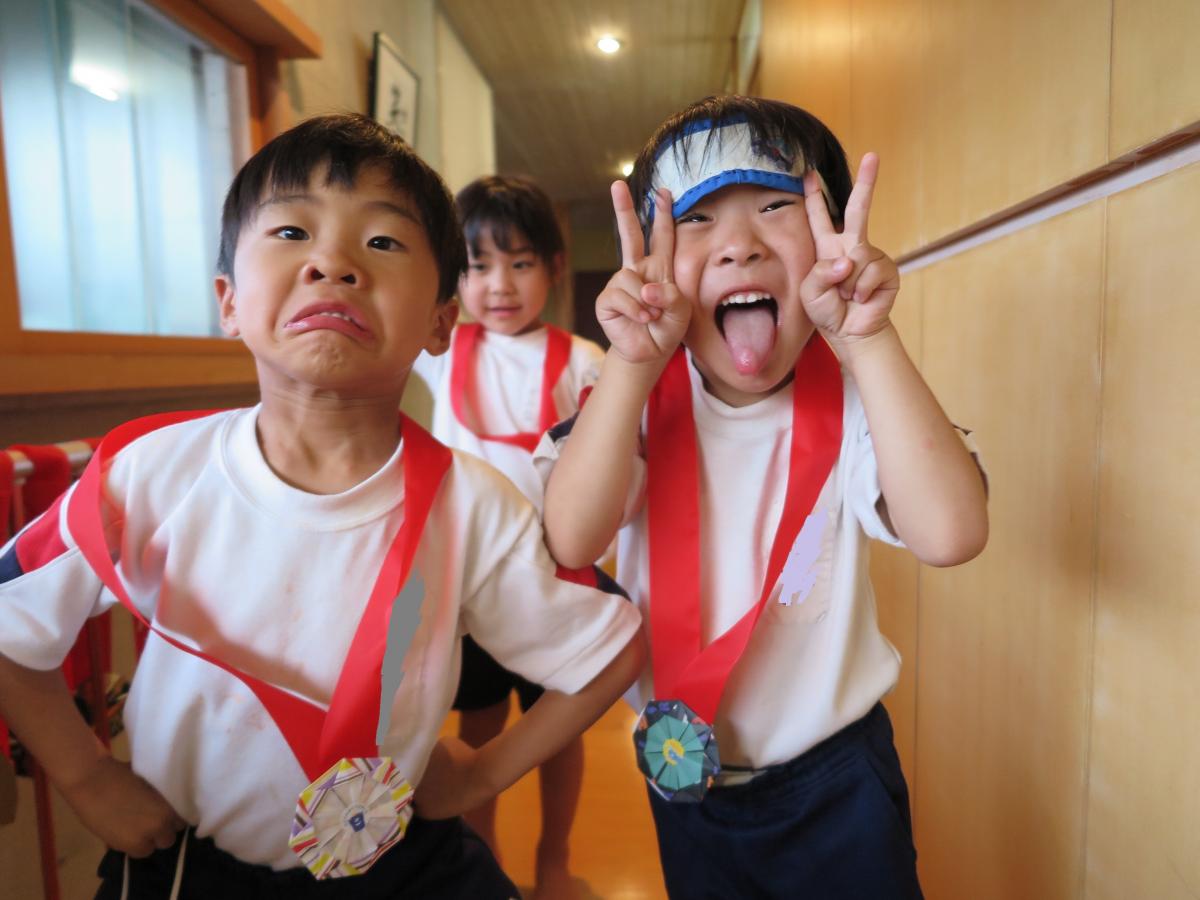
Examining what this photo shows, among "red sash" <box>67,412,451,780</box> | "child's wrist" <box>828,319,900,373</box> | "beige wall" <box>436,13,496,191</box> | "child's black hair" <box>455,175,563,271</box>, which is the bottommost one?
"red sash" <box>67,412,451,780</box>

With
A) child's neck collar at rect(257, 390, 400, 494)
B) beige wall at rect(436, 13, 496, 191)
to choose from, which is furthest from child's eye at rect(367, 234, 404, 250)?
beige wall at rect(436, 13, 496, 191)

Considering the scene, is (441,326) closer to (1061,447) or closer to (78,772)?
(78,772)

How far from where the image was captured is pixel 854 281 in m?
0.65

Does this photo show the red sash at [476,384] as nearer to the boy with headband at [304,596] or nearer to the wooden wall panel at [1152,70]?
the boy with headband at [304,596]

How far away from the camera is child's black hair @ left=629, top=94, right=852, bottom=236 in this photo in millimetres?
728

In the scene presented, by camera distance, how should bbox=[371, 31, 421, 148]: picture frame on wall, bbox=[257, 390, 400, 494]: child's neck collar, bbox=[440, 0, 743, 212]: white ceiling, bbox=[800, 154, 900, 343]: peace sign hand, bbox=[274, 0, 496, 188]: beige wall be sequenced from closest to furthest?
bbox=[800, 154, 900, 343]: peace sign hand < bbox=[257, 390, 400, 494]: child's neck collar < bbox=[274, 0, 496, 188]: beige wall < bbox=[371, 31, 421, 148]: picture frame on wall < bbox=[440, 0, 743, 212]: white ceiling

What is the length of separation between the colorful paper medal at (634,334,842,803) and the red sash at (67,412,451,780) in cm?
25

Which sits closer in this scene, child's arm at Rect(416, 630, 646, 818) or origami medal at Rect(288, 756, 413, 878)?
origami medal at Rect(288, 756, 413, 878)

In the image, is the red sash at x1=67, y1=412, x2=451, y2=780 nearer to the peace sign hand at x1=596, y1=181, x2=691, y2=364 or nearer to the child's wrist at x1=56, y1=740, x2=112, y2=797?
the child's wrist at x1=56, y1=740, x2=112, y2=797

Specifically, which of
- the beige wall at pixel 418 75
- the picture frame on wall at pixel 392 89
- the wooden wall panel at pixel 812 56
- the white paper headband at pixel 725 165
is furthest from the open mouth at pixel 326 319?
the picture frame on wall at pixel 392 89

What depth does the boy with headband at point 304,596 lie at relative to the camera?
67cm

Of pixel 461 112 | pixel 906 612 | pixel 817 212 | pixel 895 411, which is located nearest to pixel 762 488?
pixel 895 411

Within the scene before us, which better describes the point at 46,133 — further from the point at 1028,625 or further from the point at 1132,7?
the point at 1028,625

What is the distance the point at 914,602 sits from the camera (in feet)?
4.04
